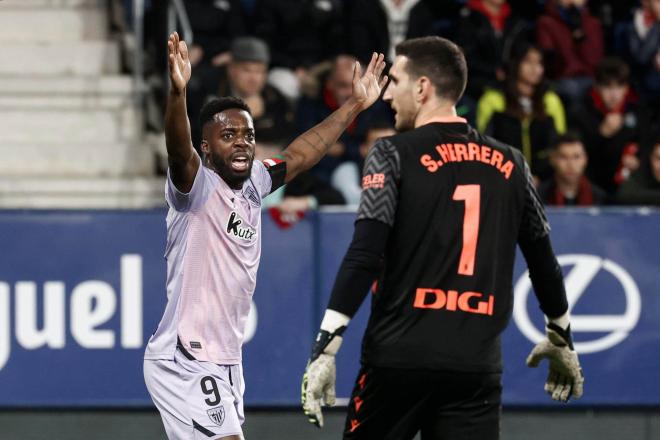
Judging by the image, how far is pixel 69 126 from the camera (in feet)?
36.1

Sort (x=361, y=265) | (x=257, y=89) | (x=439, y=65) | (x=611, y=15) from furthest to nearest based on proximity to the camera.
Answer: (x=611, y=15), (x=257, y=89), (x=439, y=65), (x=361, y=265)

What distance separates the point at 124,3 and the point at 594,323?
5475mm

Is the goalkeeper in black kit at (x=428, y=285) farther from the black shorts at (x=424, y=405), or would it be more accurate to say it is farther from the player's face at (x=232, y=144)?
the player's face at (x=232, y=144)

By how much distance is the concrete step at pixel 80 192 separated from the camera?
412 inches

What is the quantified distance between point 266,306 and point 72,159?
7.91 ft

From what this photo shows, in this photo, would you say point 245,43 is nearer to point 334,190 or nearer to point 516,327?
point 334,190

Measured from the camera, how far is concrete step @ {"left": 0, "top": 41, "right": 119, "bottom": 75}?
36.3 feet

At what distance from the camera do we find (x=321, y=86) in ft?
36.9

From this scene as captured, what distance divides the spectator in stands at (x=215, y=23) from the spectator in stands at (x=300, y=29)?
0.19 metres

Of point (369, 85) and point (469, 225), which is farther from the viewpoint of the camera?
point (369, 85)

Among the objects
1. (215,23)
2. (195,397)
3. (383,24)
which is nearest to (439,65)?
(195,397)

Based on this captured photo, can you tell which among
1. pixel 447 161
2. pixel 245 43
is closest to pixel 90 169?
pixel 245 43

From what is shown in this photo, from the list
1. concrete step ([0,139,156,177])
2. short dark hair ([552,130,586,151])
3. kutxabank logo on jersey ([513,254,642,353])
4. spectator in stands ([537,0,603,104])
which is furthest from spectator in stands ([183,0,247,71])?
kutxabank logo on jersey ([513,254,642,353])

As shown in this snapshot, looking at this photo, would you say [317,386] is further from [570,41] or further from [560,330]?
[570,41]
